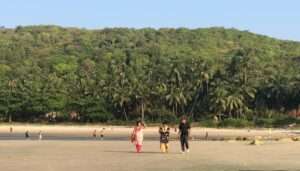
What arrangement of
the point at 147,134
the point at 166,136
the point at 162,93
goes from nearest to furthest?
the point at 166,136, the point at 147,134, the point at 162,93

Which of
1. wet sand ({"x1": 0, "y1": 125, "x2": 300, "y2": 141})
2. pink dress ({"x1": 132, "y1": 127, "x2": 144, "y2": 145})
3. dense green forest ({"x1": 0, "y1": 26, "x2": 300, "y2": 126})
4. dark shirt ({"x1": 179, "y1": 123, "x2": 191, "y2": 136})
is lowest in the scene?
wet sand ({"x1": 0, "y1": 125, "x2": 300, "y2": 141})

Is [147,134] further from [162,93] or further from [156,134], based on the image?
[162,93]

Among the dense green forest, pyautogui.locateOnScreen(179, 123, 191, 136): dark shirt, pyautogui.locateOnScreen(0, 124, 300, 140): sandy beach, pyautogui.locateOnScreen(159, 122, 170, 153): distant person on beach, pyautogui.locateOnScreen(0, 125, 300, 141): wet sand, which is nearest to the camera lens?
pyautogui.locateOnScreen(179, 123, 191, 136): dark shirt

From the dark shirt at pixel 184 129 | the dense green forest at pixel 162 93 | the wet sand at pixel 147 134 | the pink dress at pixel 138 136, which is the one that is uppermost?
the dense green forest at pixel 162 93

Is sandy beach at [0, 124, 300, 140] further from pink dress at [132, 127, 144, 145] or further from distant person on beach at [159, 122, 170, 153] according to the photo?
pink dress at [132, 127, 144, 145]

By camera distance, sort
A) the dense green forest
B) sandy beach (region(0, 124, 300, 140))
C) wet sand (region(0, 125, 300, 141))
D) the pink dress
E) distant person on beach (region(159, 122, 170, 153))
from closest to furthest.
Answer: the pink dress
distant person on beach (region(159, 122, 170, 153))
wet sand (region(0, 125, 300, 141))
sandy beach (region(0, 124, 300, 140))
the dense green forest

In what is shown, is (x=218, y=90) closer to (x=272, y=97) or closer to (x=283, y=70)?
(x=272, y=97)

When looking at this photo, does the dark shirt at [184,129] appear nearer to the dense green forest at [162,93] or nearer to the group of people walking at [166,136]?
the group of people walking at [166,136]

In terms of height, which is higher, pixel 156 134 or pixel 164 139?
pixel 164 139

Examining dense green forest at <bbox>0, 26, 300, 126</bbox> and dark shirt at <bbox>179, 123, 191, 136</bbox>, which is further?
dense green forest at <bbox>0, 26, 300, 126</bbox>

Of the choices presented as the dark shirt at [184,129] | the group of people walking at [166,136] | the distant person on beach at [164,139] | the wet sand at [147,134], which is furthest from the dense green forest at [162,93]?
the dark shirt at [184,129]

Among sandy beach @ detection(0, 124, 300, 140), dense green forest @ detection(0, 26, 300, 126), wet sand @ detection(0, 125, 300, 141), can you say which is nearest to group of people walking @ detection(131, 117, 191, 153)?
wet sand @ detection(0, 125, 300, 141)

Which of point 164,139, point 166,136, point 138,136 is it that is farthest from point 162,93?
point 138,136

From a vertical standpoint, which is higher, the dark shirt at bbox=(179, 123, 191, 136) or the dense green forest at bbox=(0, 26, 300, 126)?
the dense green forest at bbox=(0, 26, 300, 126)
